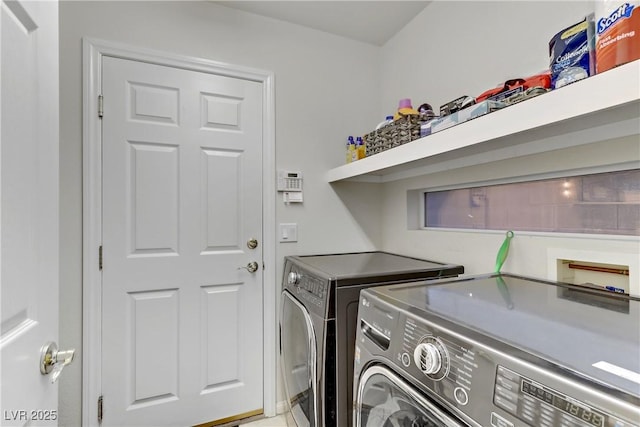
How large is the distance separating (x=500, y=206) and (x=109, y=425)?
7.46 ft

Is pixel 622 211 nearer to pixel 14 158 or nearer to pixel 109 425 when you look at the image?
pixel 14 158

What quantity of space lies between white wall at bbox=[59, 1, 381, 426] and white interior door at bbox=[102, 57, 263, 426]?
132 millimetres

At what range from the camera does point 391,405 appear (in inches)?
34.8

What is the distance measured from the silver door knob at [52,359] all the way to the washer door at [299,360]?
0.83 meters

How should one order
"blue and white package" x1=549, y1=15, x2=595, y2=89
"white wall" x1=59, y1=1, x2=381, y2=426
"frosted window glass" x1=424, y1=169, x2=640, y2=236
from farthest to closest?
"white wall" x1=59, y1=1, x2=381, y2=426 → "frosted window glass" x1=424, y1=169, x2=640, y2=236 → "blue and white package" x1=549, y1=15, x2=595, y2=89

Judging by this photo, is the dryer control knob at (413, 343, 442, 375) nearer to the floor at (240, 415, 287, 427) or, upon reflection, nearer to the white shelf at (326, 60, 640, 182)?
the white shelf at (326, 60, 640, 182)

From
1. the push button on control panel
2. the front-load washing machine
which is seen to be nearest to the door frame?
the front-load washing machine

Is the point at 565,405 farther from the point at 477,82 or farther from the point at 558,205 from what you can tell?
the point at 477,82

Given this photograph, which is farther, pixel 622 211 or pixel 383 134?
pixel 383 134

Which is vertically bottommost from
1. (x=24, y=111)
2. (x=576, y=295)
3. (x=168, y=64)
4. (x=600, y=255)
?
(x=576, y=295)

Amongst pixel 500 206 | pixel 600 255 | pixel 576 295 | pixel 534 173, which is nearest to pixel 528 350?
pixel 576 295

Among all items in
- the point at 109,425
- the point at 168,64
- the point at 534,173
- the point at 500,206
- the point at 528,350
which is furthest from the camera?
the point at 168,64

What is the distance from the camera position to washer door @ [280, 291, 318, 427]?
134 cm

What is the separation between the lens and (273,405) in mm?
1958
